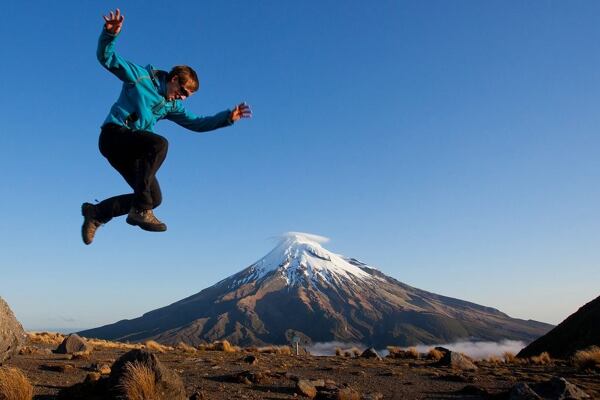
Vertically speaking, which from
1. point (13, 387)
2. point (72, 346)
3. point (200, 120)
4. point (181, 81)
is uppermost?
point (181, 81)

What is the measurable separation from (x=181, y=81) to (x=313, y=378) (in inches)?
310

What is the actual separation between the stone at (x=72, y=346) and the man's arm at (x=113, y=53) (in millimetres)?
12739

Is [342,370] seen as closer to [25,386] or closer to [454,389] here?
[454,389]

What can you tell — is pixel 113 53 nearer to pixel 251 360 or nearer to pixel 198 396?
pixel 198 396

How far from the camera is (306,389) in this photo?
345 inches

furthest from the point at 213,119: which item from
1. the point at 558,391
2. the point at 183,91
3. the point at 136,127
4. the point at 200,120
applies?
the point at 558,391

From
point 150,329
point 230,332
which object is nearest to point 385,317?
point 230,332

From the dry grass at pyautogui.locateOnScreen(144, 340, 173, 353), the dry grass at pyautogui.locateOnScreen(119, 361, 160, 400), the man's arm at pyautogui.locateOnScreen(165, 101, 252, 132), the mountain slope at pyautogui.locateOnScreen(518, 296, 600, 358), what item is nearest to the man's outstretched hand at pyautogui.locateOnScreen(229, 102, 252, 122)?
the man's arm at pyautogui.locateOnScreen(165, 101, 252, 132)

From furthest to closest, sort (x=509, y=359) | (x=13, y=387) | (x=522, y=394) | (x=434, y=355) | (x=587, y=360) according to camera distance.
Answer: (x=509, y=359), (x=434, y=355), (x=587, y=360), (x=522, y=394), (x=13, y=387)

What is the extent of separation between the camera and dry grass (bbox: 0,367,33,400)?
6.95 metres

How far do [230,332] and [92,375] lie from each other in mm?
168159

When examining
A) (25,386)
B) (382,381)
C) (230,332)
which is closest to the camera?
(25,386)

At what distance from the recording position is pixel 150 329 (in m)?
189

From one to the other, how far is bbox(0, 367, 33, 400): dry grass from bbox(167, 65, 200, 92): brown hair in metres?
5.25
